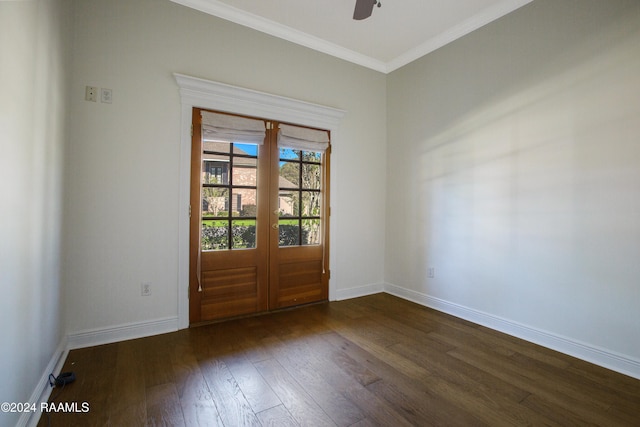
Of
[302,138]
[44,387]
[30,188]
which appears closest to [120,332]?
[44,387]

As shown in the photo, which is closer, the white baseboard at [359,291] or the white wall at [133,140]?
the white wall at [133,140]

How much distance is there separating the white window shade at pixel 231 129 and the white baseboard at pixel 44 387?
2047mm

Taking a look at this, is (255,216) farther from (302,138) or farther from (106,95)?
(106,95)

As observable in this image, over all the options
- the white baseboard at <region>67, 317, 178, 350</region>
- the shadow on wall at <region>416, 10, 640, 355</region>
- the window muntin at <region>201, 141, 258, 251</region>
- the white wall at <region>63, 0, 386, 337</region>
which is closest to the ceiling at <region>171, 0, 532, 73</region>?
the white wall at <region>63, 0, 386, 337</region>

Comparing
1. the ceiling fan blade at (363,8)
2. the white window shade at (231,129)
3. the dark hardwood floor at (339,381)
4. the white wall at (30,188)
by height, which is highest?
the ceiling fan blade at (363,8)

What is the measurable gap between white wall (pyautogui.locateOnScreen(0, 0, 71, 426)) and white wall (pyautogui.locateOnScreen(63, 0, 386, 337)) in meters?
0.23

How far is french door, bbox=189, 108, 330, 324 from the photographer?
2848mm

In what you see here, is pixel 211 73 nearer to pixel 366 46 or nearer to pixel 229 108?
pixel 229 108

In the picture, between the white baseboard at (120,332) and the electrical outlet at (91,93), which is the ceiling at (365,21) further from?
the white baseboard at (120,332)

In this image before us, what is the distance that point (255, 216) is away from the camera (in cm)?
315

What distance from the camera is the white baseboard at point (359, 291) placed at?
12.3 ft

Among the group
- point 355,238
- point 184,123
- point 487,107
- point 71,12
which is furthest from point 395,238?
point 71,12

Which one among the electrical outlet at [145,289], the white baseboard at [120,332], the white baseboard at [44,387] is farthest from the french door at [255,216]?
the white baseboard at [44,387]

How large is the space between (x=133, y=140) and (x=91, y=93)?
453 millimetres
